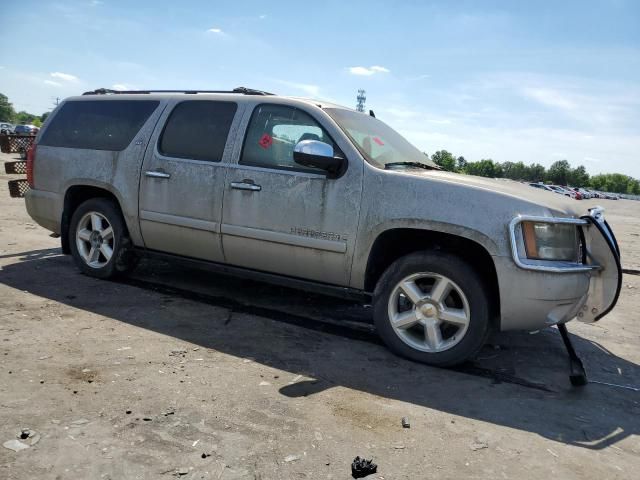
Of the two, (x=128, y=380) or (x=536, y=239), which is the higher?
(x=536, y=239)

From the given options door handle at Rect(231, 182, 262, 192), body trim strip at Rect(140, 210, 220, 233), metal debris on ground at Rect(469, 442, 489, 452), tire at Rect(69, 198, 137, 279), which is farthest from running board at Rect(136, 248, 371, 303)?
metal debris on ground at Rect(469, 442, 489, 452)

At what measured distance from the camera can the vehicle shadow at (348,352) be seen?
3281 millimetres

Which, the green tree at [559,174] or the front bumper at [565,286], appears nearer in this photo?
the front bumper at [565,286]

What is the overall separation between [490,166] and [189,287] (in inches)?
6077

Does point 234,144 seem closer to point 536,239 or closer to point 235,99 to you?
point 235,99

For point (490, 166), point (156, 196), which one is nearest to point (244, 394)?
point (156, 196)

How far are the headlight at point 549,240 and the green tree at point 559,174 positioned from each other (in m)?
167

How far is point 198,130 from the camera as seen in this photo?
4914 mm

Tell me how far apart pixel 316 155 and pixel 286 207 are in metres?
0.54

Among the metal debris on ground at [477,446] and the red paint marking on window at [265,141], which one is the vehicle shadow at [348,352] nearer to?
the metal debris on ground at [477,446]

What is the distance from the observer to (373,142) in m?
4.48

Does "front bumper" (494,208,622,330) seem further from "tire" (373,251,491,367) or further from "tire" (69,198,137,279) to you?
"tire" (69,198,137,279)

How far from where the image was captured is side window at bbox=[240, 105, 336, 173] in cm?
435

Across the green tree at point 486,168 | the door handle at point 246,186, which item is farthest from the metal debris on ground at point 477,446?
the green tree at point 486,168
